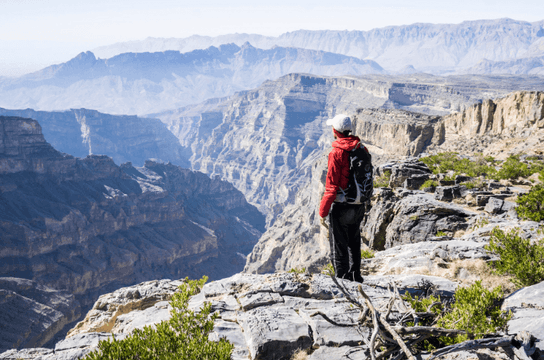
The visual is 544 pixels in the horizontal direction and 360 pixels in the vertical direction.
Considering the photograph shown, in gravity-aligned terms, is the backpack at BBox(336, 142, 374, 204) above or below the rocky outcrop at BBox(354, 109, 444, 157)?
above

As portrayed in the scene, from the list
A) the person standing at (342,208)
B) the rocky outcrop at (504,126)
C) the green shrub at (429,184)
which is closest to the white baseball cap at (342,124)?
the person standing at (342,208)

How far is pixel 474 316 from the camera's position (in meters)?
4.94

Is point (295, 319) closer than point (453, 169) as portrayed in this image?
Yes

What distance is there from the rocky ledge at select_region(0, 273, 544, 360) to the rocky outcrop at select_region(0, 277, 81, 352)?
6137 cm

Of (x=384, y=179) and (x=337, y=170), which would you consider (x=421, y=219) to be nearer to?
(x=384, y=179)

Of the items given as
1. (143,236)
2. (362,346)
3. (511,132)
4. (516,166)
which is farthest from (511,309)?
(143,236)

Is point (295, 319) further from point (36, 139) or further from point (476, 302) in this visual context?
point (36, 139)

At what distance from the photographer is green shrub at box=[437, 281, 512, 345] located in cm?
470

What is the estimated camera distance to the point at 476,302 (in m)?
5.07

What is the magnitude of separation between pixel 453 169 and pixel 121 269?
87868 mm

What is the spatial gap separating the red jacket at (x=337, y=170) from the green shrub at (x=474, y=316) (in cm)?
271

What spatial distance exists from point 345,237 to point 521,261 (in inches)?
135

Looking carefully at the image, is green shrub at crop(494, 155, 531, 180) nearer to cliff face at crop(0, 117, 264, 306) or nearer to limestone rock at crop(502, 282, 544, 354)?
limestone rock at crop(502, 282, 544, 354)

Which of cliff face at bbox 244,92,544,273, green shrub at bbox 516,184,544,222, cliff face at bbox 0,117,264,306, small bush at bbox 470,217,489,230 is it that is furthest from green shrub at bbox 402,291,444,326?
cliff face at bbox 0,117,264,306
